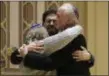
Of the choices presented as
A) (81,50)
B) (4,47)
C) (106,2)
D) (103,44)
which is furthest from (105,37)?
(81,50)

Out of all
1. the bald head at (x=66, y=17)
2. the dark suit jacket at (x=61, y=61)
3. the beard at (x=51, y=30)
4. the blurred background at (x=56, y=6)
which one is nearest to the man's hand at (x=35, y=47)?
the dark suit jacket at (x=61, y=61)

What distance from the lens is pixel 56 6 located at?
11.3 ft

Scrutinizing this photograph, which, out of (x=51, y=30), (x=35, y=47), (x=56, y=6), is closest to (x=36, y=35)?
(x=35, y=47)

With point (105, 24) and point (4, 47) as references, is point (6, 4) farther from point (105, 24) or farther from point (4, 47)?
point (105, 24)

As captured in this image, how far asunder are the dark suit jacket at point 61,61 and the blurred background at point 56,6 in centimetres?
181

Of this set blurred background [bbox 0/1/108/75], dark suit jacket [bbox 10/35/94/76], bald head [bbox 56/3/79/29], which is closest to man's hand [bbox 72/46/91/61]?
dark suit jacket [bbox 10/35/94/76]

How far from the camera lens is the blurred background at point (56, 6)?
3.40 meters

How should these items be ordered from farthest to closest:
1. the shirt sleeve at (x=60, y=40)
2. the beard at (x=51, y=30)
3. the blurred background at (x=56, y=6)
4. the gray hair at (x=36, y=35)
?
1. the blurred background at (x=56, y=6)
2. the beard at (x=51, y=30)
3. the gray hair at (x=36, y=35)
4. the shirt sleeve at (x=60, y=40)

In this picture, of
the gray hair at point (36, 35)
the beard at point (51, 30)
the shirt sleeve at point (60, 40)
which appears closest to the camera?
the shirt sleeve at point (60, 40)

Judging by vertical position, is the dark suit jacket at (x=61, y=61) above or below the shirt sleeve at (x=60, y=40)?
below

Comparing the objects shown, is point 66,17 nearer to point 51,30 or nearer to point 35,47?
point 35,47

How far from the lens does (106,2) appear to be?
3.47 metres

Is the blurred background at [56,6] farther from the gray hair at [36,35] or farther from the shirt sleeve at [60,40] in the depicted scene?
the shirt sleeve at [60,40]

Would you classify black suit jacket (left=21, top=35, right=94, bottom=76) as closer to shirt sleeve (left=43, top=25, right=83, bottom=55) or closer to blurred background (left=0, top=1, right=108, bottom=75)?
shirt sleeve (left=43, top=25, right=83, bottom=55)
